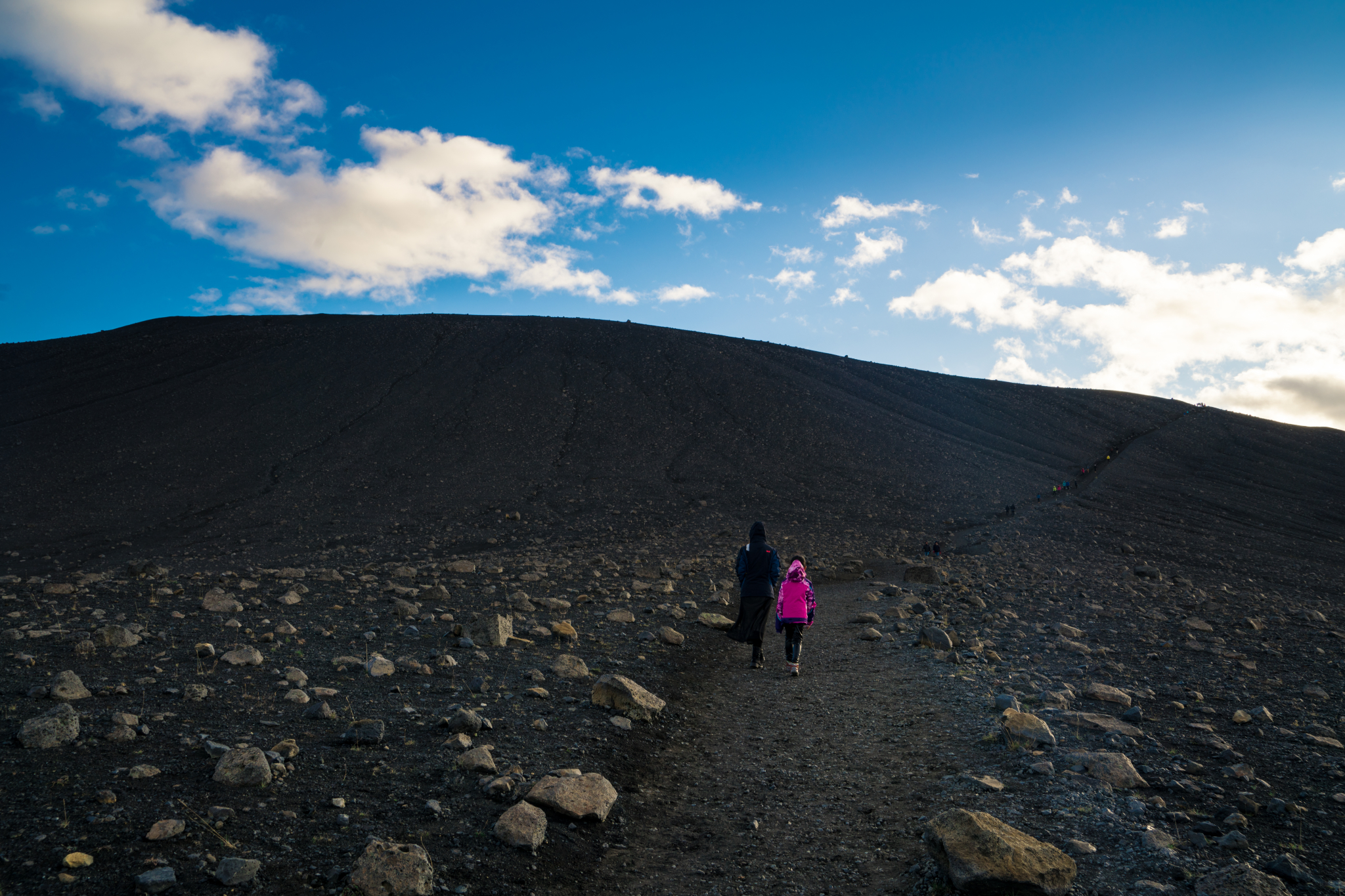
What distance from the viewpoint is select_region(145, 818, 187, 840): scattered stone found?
354 cm

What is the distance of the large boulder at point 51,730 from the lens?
446 cm

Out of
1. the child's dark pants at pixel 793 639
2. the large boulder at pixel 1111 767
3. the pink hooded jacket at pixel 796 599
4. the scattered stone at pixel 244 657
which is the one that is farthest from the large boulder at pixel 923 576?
the scattered stone at pixel 244 657

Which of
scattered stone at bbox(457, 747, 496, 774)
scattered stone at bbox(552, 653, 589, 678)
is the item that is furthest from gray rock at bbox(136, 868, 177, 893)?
scattered stone at bbox(552, 653, 589, 678)

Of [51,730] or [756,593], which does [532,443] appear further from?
[51,730]

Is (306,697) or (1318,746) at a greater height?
(1318,746)

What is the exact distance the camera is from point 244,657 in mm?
6957

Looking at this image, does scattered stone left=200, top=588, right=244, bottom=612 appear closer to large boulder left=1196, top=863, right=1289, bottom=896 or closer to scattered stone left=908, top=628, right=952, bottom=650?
scattered stone left=908, top=628, right=952, bottom=650

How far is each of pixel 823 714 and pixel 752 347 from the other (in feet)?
209

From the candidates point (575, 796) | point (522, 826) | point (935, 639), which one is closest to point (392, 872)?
point (522, 826)

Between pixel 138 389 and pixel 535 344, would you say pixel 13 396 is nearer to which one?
A: pixel 138 389

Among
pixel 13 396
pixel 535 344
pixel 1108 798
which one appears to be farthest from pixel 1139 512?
pixel 13 396

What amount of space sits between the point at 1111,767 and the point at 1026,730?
0.82m

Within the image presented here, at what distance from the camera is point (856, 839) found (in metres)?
4.57

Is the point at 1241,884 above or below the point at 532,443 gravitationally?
below
